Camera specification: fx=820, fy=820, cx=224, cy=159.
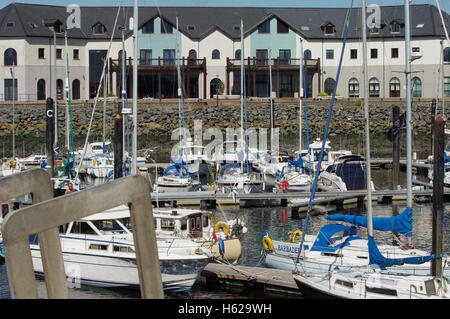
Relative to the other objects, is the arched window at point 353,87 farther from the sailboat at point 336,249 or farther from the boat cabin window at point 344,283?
the boat cabin window at point 344,283

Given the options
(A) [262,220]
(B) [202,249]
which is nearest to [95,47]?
(A) [262,220]

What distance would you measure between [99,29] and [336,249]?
2353 inches

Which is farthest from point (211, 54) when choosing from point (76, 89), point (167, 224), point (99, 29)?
point (167, 224)

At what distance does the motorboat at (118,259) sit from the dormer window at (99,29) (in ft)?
188

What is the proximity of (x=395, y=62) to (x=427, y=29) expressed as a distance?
14.9 ft

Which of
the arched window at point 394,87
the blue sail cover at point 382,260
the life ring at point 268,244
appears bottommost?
the life ring at point 268,244

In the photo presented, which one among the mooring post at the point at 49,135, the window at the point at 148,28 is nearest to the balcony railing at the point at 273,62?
the window at the point at 148,28

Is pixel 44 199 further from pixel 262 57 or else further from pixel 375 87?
pixel 375 87

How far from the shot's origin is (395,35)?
7862 centimetres

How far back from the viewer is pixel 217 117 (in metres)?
72.1

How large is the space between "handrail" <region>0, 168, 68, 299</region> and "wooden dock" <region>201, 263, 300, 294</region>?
1512cm

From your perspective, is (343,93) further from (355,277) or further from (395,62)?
(355,277)

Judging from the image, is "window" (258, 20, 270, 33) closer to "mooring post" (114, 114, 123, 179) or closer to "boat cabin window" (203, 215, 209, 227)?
"mooring post" (114, 114, 123, 179)

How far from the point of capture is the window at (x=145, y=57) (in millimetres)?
77188
